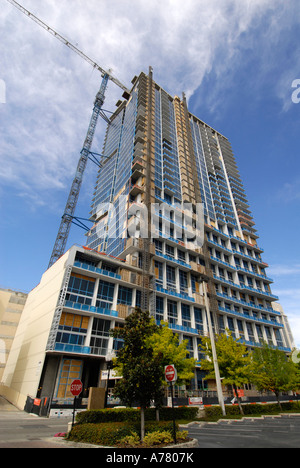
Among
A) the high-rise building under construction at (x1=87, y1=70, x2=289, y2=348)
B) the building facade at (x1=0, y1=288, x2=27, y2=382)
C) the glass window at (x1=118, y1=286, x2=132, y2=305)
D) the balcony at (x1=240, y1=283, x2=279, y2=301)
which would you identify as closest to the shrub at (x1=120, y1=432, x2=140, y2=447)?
the glass window at (x1=118, y1=286, x2=132, y2=305)

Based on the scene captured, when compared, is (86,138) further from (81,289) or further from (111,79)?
(81,289)

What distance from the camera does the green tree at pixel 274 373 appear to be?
104 ft

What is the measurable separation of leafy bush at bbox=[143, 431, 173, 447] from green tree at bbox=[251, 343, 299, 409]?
933 inches

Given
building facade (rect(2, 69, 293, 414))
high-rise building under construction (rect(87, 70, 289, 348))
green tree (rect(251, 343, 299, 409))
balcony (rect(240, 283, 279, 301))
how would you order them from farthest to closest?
balcony (rect(240, 283, 279, 301))
high-rise building under construction (rect(87, 70, 289, 348))
building facade (rect(2, 69, 293, 414))
green tree (rect(251, 343, 299, 409))

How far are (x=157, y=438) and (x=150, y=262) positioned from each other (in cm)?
3422

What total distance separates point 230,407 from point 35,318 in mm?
30562

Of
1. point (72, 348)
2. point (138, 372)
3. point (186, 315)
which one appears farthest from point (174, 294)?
point (138, 372)

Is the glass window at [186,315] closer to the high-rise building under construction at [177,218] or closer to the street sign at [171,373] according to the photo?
the high-rise building under construction at [177,218]

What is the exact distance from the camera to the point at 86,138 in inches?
3046

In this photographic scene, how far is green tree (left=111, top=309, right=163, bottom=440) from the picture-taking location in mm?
12016

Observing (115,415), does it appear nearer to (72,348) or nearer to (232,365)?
(232,365)

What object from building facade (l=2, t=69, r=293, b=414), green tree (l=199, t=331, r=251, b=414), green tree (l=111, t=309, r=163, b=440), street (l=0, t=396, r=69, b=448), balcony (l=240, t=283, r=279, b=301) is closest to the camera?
street (l=0, t=396, r=69, b=448)

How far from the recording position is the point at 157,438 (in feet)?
35.3

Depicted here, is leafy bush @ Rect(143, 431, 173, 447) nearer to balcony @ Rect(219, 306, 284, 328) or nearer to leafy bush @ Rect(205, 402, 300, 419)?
leafy bush @ Rect(205, 402, 300, 419)
